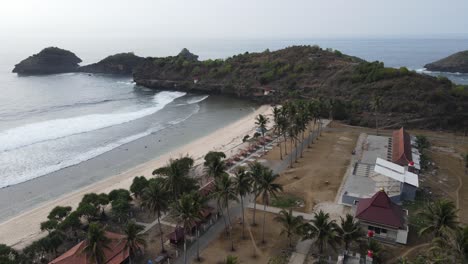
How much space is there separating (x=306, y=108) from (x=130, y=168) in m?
32.1

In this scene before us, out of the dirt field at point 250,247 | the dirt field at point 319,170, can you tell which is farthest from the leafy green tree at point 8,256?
the dirt field at point 319,170

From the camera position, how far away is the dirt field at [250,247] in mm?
33062

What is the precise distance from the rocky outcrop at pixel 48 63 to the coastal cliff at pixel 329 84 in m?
62.2

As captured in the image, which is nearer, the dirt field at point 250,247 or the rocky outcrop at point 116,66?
the dirt field at point 250,247

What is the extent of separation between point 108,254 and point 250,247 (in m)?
13.1

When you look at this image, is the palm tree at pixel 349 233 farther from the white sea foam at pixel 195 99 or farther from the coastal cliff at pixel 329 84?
the white sea foam at pixel 195 99

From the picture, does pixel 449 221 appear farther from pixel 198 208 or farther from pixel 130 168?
pixel 130 168

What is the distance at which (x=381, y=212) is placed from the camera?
35875 millimetres

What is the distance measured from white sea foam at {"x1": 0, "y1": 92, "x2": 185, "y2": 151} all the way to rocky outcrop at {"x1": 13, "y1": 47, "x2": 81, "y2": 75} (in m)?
112

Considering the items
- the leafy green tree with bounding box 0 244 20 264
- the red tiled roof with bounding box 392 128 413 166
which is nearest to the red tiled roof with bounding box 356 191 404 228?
the red tiled roof with bounding box 392 128 413 166

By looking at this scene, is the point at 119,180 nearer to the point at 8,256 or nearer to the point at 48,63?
the point at 8,256

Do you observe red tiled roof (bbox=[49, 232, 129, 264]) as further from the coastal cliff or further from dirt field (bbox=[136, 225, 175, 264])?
the coastal cliff

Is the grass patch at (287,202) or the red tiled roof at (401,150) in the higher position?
the red tiled roof at (401,150)

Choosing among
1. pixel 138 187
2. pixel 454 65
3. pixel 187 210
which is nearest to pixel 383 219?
pixel 187 210
